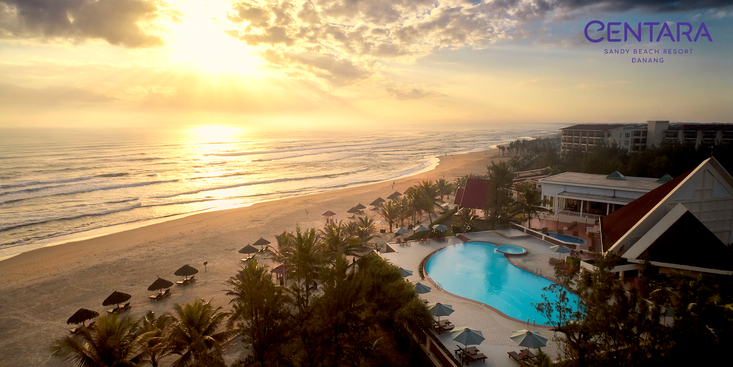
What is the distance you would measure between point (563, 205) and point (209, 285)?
31460 millimetres

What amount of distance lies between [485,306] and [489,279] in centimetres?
444

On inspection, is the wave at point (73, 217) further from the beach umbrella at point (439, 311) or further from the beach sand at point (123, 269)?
the beach umbrella at point (439, 311)

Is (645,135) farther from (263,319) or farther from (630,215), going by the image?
(263,319)

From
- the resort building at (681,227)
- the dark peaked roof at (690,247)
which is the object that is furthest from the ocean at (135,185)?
the dark peaked roof at (690,247)

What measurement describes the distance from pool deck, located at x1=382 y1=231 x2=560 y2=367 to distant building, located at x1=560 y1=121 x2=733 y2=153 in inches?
1950

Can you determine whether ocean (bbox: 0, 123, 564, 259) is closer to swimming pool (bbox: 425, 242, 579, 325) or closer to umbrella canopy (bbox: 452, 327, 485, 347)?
swimming pool (bbox: 425, 242, 579, 325)

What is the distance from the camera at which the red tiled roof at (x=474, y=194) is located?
121 feet

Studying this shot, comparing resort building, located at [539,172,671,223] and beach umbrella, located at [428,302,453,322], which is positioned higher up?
resort building, located at [539,172,671,223]

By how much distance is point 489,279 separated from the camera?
23.3 m

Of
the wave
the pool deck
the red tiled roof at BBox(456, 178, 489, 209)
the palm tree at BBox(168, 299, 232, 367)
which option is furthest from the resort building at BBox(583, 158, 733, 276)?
the wave

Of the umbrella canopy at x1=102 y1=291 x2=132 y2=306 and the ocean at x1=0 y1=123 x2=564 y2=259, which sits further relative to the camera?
the ocean at x1=0 y1=123 x2=564 y2=259

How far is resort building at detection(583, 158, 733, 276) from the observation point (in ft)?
56.4

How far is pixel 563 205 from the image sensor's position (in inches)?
1366

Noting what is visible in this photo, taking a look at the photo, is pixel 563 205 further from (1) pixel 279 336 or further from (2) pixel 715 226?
(1) pixel 279 336
